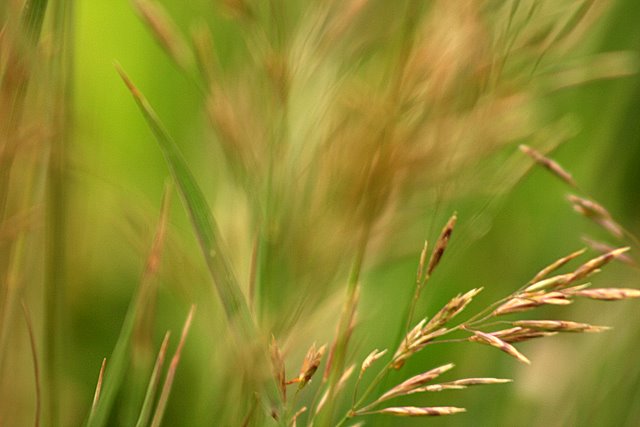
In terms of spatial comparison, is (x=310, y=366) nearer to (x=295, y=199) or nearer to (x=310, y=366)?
(x=310, y=366)

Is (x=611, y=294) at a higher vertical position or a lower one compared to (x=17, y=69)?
lower

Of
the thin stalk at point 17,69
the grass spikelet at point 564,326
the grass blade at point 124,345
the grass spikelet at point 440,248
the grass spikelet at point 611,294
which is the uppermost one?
the thin stalk at point 17,69

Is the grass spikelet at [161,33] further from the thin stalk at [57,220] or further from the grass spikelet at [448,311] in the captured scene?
the grass spikelet at [448,311]

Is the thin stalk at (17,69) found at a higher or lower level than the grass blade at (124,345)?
higher

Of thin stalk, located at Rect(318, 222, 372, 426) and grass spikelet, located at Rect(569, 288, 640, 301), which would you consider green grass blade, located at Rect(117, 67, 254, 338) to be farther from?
grass spikelet, located at Rect(569, 288, 640, 301)

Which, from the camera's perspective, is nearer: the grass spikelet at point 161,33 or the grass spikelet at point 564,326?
the grass spikelet at point 564,326

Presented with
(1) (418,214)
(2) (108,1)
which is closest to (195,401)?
(1) (418,214)

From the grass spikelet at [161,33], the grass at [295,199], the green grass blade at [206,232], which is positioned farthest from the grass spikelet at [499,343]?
the grass spikelet at [161,33]

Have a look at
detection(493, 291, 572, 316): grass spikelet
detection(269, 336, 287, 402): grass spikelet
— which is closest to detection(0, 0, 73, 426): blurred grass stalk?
detection(269, 336, 287, 402): grass spikelet

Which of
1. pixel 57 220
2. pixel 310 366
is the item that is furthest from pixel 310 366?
pixel 57 220
